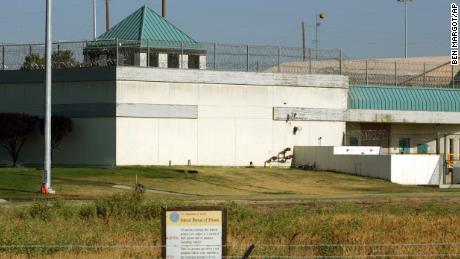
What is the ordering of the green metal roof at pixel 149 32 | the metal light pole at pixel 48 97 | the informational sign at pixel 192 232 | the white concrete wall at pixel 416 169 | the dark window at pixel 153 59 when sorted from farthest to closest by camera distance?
the green metal roof at pixel 149 32 < the dark window at pixel 153 59 < the white concrete wall at pixel 416 169 < the metal light pole at pixel 48 97 < the informational sign at pixel 192 232

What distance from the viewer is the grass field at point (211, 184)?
1716 inches

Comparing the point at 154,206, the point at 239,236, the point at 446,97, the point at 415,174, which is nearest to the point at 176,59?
the point at 415,174

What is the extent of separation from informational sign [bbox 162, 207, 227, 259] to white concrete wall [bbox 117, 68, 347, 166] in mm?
40501

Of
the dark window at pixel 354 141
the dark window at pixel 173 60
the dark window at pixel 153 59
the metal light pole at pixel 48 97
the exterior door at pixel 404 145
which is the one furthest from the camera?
the exterior door at pixel 404 145

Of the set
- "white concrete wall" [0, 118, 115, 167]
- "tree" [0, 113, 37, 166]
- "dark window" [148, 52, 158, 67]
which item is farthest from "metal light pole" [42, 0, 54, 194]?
"dark window" [148, 52, 158, 67]

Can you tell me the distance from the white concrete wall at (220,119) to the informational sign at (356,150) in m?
2.63

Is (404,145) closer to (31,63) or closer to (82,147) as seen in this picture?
(82,147)

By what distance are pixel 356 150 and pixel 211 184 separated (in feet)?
46.7

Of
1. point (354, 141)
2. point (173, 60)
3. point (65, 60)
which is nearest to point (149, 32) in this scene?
point (173, 60)

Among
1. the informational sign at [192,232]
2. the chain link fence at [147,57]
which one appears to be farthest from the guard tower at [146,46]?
the informational sign at [192,232]

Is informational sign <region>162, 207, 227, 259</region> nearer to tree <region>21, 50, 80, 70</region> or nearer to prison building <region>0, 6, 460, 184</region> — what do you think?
prison building <region>0, 6, 460, 184</region>

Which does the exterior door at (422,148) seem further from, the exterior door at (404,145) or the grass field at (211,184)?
the grass field at (211,184)

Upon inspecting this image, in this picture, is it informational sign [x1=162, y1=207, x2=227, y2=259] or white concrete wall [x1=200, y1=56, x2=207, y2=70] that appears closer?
informational sign [x1=162, y1=207, x2=227, y2=259]

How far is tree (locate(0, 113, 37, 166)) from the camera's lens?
57.4 metres
